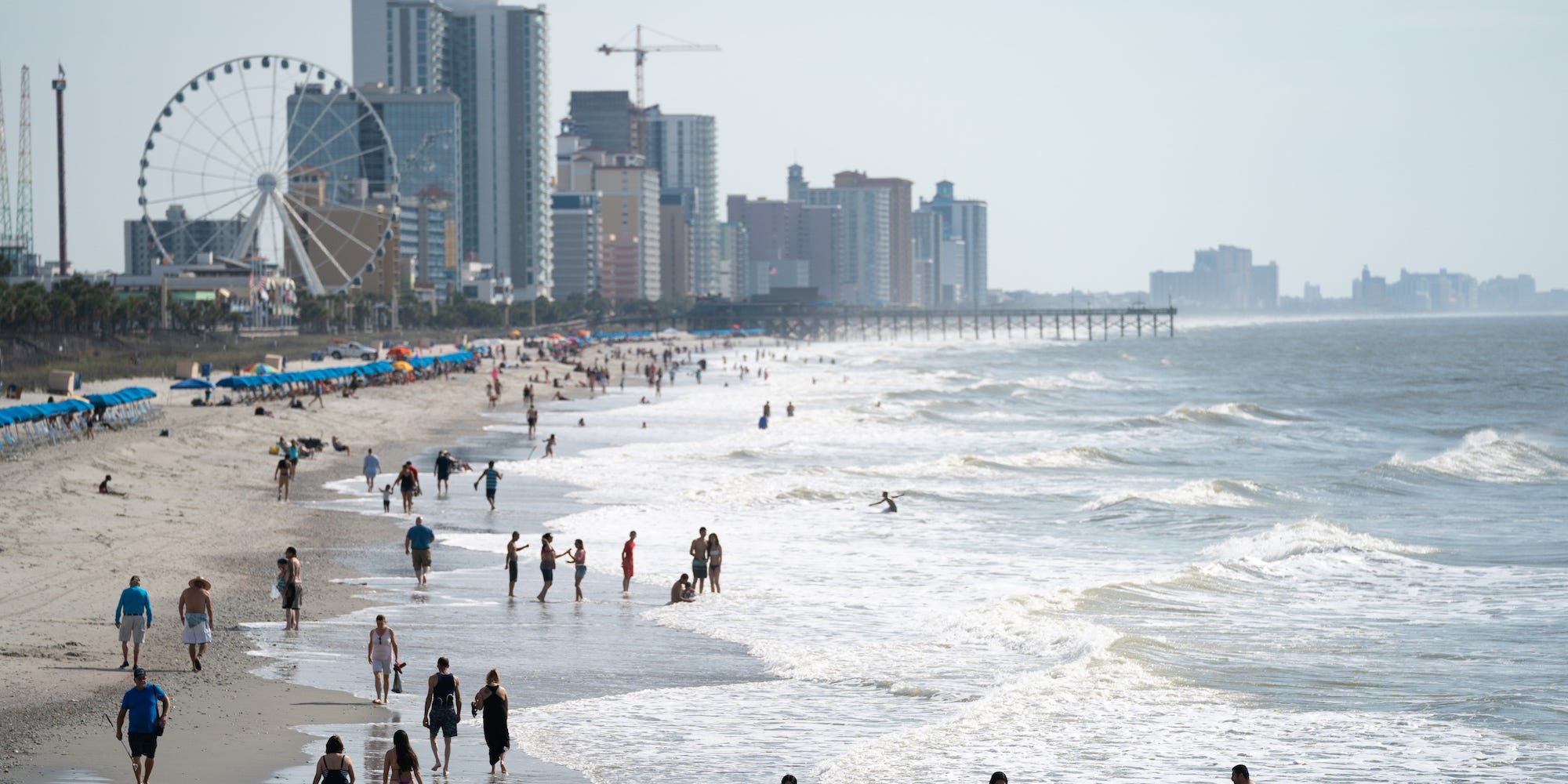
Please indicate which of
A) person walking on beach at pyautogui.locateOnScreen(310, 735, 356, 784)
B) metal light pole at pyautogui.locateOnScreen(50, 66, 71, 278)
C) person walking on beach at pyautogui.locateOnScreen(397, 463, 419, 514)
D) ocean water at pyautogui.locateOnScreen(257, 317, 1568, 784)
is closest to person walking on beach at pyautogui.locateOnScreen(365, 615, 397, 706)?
ocean water at pyautogui.locateOnScreen(257, 317, 1568, 784)

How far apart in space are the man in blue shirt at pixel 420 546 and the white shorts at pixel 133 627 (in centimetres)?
655

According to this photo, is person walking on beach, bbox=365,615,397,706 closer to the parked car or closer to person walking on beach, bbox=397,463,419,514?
person walking on beach, bbox=397,463,419,514

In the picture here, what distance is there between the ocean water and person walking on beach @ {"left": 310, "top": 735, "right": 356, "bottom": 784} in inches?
120

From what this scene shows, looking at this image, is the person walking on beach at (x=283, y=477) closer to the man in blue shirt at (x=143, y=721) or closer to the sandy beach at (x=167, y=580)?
the sandy beach at (x=167, y=580)

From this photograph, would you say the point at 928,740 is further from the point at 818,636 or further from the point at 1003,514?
the point at 1003,514

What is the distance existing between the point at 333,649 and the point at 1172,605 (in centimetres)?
1233

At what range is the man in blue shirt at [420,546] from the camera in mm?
24328

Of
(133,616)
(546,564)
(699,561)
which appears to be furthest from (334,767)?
(699,561)

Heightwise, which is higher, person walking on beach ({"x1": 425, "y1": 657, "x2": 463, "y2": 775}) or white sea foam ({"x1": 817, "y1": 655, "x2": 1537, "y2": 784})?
person walking on beach ({"x1": 425, "y1": 657, "x2": 463, "y2": 775})

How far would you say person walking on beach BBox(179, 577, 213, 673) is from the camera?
59.3 feet

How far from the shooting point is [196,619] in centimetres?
1808

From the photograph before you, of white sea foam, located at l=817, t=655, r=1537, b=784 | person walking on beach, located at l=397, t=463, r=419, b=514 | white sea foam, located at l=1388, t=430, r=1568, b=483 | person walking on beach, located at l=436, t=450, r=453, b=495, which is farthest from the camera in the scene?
white sea foam, located at l=1388, t=430, r=1568, b=483

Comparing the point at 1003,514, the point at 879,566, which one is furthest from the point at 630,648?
the point at 1003,514

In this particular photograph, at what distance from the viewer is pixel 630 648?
68.5 feet
